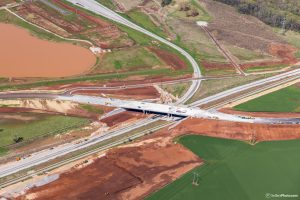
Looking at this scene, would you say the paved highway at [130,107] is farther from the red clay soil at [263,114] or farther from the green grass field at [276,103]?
the green grass field at [276,103]

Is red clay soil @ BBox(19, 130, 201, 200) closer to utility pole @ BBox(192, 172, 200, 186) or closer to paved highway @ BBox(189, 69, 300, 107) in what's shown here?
utility pole @ BBox(192, 172, 200, 186)

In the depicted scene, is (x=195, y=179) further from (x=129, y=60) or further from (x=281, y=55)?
(x=281, y=55)

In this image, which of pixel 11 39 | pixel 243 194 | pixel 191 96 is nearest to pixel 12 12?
pixel 11 39

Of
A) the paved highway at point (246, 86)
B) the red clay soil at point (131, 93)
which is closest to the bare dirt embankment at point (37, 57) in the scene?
the red clay soil at point (131, 93)

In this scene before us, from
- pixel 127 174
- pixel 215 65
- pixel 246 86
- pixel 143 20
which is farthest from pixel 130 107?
pixel 143 20

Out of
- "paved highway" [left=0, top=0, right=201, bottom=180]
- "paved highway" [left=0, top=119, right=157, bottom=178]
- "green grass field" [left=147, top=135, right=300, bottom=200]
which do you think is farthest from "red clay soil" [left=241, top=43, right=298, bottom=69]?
"paved highway" [left=0, top=119, right=157, bottom=178]

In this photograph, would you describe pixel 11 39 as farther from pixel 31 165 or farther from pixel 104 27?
pixel 31 165
